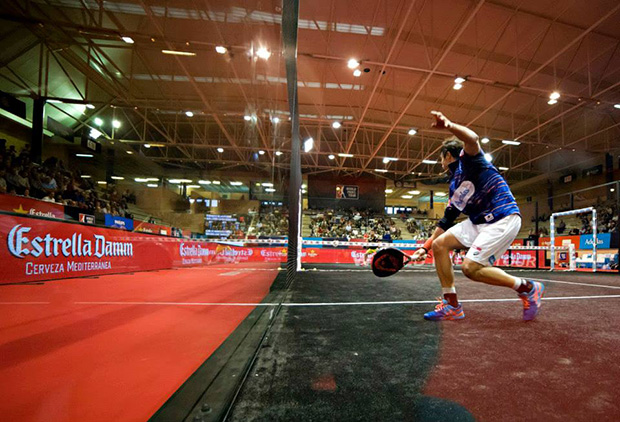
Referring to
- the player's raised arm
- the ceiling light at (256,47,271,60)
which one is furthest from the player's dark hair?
the ceiling light at (256,47,271,60)

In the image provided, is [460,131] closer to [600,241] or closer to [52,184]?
[52,184]

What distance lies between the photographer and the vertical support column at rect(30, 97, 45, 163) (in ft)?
3.58

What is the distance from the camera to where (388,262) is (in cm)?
273

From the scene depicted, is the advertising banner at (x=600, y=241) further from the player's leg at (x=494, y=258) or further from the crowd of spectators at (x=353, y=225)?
the crowd of spectators at (x=353, y=225)

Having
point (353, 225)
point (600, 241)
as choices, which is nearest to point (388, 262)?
point (600, 241)

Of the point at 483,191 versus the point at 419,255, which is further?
the point at 419,255

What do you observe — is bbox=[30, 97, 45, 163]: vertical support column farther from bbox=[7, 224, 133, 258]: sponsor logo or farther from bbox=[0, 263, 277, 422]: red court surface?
bbox=[7, 224, 133, 258]: sponsor logo

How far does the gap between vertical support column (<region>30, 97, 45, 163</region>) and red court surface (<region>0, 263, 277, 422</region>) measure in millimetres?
846

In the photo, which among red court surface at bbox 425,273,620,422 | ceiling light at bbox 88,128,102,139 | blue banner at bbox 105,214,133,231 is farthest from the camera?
blue banner at bbox 105,214,133,231

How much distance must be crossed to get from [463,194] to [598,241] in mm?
11709

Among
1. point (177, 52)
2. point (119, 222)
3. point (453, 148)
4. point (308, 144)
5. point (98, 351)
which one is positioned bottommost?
point (98, 351)

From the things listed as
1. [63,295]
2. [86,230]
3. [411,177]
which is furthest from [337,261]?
[411,177]

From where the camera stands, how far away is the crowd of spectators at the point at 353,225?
21.4 meters

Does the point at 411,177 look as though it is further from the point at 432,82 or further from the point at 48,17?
the point at 48,17
